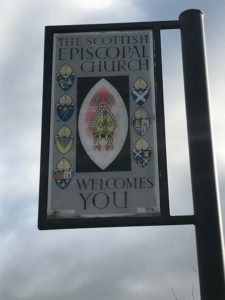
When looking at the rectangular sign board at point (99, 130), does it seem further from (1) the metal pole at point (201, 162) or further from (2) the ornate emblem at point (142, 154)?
(1) the metal pole at point (201, 162)

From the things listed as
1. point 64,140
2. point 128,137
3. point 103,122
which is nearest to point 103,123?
point 103,122

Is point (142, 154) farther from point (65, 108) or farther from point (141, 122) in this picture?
point (65, 108)

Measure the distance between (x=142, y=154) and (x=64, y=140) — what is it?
657 mm

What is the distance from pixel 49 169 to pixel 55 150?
0.55 feet

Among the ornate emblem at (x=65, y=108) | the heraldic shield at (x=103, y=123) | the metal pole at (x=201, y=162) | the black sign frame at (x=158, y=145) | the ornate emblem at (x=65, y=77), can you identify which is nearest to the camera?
the metal pole at (x=201, y=162)

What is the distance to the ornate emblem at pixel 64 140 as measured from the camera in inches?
191

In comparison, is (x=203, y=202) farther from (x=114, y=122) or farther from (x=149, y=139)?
(x=114, y=122)

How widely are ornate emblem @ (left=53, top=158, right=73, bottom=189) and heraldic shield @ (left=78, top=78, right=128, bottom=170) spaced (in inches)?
8.2

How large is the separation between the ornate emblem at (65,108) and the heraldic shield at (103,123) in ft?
0.31

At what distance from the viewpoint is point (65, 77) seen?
5.21 m

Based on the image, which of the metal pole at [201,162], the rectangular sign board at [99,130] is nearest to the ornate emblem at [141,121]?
the rectangular sign board at [99,130]

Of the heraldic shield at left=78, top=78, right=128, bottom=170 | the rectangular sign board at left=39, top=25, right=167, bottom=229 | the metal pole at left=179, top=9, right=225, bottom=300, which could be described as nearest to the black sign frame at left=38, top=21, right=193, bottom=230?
the rectangular sign board at left=39, top=25, right=167, bottom=229

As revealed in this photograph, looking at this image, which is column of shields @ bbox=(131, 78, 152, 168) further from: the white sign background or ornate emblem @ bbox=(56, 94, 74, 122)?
ornate emblem @ bbox=(56, 94, 74, 122)

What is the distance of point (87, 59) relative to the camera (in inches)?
208
